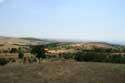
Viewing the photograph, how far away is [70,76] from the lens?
25.9 m

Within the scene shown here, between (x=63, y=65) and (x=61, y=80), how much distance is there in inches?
210

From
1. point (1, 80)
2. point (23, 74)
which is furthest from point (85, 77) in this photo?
point (1, 80)

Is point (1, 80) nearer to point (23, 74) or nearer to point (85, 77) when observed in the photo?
point (23, 74)

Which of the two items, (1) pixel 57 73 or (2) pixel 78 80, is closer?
(2) pixel 78 80

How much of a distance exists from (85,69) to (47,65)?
4.70m

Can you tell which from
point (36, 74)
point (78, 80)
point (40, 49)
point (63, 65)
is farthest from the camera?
point (40, 49)

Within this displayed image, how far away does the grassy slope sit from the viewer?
24.5 metres

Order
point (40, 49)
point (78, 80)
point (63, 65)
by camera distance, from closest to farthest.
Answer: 1. point (78, 80)
2. point (63, 65)
3. point (40, 49)

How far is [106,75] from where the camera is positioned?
1024 inches

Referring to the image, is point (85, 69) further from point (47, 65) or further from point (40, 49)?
point (40, 49)

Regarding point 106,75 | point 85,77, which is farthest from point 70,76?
point 106,75

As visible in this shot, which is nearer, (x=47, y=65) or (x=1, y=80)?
(x=1, y=80)

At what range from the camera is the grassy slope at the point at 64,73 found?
2453 cm

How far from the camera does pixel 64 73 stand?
26.9 metres
